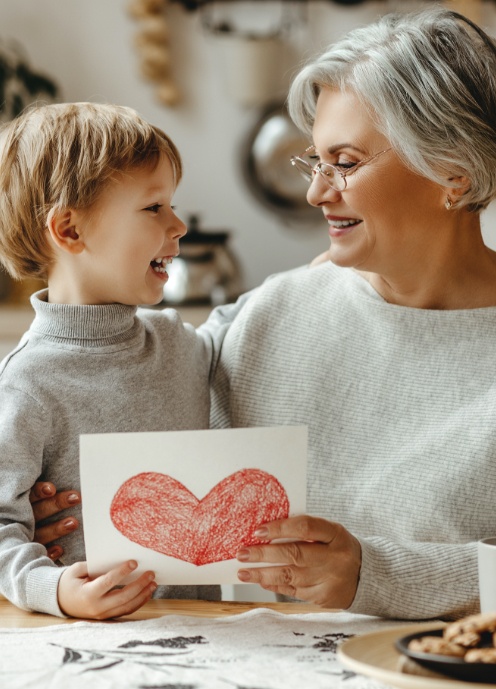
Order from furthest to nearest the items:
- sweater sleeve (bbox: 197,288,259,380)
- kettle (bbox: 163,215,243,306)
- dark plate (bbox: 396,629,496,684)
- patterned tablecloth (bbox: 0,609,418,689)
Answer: kettle (bbox: 163,215,243,306)
sweater sleeve (bbox: 197,288,259,380)
patterned tablecloth (bbox: 0,609,418,689)
dark plate (bbox: 396,629,496,684)

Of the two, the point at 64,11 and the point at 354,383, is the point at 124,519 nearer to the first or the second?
the point at 354,383

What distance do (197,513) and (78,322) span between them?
0.34 metres

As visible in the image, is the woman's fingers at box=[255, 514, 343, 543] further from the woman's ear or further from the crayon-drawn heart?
the woman's ear

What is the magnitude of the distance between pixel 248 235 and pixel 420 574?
2658 millimetres

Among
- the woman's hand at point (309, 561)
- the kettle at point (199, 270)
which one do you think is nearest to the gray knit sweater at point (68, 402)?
the woman's hand at point (309, 561)

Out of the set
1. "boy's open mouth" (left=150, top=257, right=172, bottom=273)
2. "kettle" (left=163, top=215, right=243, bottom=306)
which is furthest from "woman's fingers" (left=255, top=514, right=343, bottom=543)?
"kettle" (left=163, top=215, right=243, bottom=306)

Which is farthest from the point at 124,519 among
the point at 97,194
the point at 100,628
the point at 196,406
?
the point at 97,194

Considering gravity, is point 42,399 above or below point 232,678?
above

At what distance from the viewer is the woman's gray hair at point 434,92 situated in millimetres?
1361

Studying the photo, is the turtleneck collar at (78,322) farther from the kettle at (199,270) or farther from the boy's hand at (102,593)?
the kettle at (199,270)

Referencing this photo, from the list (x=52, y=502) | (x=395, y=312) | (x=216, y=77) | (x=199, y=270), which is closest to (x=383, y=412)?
(x=395, y=312)

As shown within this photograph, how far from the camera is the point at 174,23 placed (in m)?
3.62

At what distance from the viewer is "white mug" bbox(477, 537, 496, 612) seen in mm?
902

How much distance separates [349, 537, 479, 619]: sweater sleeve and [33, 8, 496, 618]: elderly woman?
0.09 ft
